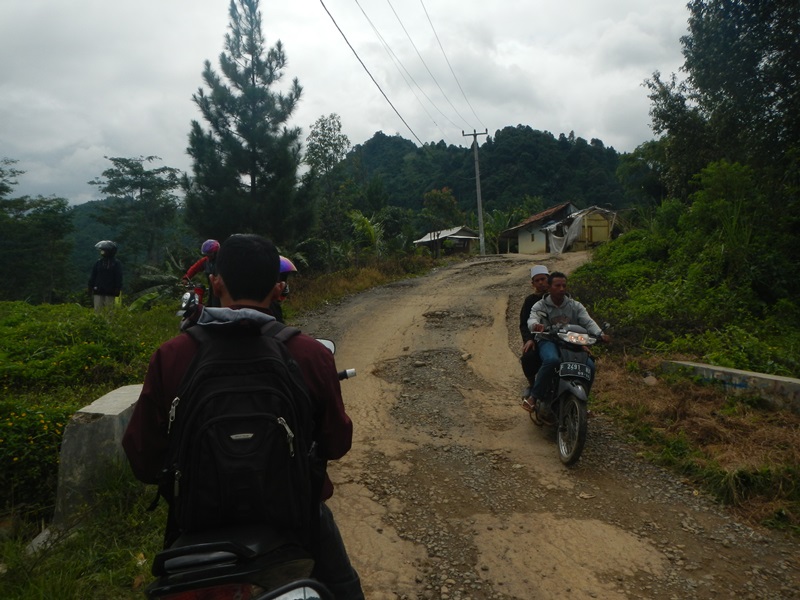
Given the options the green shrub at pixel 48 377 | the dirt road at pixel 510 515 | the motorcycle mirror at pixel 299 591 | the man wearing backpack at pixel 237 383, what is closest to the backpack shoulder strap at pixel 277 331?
the man wearing backpack at pixel 237 383

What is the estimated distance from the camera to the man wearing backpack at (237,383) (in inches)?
62.2

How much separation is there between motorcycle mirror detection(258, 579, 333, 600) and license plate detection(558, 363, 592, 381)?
12.2 feet

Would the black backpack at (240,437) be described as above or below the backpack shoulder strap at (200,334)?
below

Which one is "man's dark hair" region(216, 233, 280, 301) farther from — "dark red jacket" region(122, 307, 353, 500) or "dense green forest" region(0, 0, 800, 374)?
"dense green forest" region(0, 0, 800, 374)

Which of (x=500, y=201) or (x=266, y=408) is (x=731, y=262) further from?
(x=500, y=201)

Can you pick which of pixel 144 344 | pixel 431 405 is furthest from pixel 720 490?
pixel 144 344

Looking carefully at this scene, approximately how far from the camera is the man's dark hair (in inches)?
69.9

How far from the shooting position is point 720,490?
4.05 meters

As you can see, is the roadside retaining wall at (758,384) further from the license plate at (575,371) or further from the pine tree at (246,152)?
the pine tree at (246,152)

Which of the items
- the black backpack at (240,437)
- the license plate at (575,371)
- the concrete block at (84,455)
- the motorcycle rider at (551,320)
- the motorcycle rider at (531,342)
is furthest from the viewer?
the motorcycle rider at (531,342)

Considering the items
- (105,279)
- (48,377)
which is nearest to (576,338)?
(48,377)

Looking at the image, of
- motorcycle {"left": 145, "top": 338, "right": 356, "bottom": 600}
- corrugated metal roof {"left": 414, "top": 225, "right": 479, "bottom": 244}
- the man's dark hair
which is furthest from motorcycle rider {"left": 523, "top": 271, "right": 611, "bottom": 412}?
corrugated metal roof {"left": 414, "top": 225, "right": 479, "bottom": 244}

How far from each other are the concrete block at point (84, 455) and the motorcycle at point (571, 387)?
3.39 m

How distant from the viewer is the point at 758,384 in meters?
5.73
